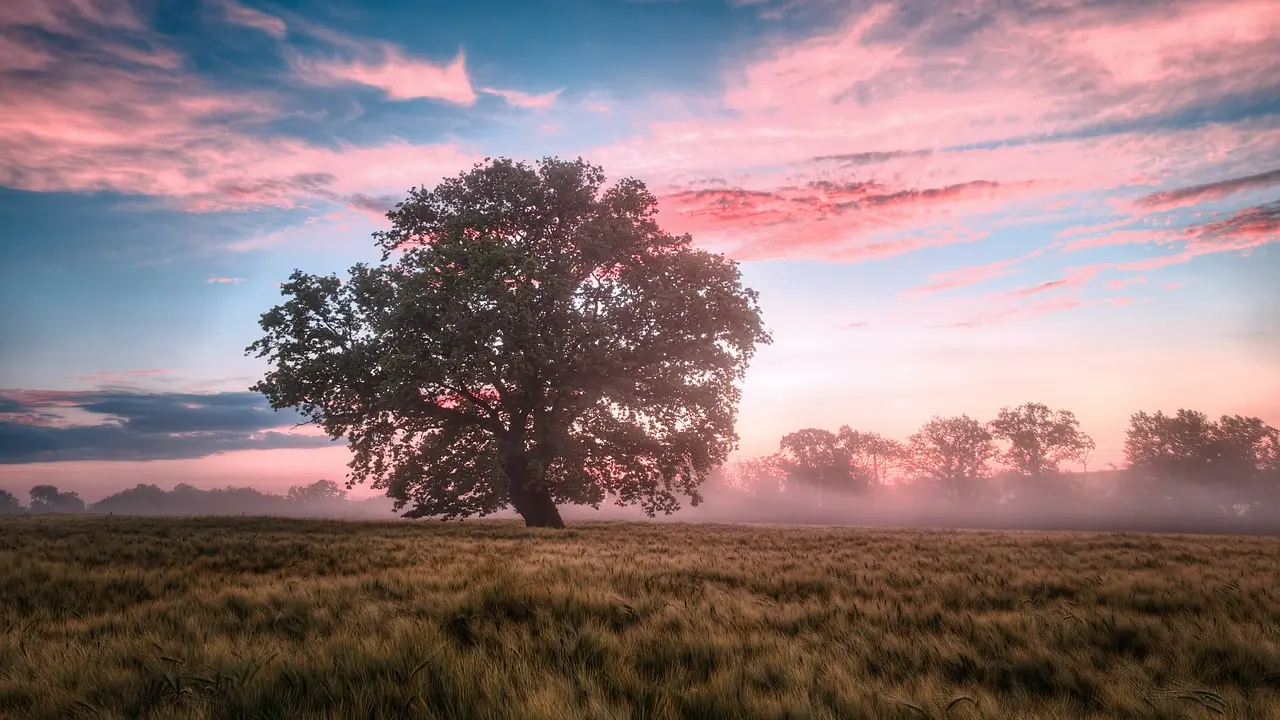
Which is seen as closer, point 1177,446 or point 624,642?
point 624,642

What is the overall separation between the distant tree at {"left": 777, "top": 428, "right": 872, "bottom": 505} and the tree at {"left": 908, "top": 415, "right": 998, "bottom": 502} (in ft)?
42.7

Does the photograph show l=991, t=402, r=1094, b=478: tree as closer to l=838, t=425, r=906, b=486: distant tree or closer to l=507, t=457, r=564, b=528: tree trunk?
l=838, t=425, r=906, b=486: distant tree

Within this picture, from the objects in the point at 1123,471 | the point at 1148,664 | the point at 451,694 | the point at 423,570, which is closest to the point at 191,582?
the point at 423,570

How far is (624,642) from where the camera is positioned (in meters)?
4.45

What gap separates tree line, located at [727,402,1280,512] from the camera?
360ft

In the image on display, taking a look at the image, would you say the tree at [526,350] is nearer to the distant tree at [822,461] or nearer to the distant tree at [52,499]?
the distant tree at [822,461]

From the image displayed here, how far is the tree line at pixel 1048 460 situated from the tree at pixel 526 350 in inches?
4191

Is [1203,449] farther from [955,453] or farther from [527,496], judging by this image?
[527,496]

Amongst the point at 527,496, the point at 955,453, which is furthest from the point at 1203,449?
the point at 527,496

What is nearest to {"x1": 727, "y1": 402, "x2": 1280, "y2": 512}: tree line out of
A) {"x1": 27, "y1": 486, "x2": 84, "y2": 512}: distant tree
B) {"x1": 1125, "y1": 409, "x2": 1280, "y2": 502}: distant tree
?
{"x1": 1125, "y1": 409, "x2": 1280, "y2": 502}: distant tree

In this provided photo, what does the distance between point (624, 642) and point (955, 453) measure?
421 feet

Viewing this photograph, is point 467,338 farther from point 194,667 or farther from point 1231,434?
point 1231,434

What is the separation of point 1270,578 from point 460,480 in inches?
923

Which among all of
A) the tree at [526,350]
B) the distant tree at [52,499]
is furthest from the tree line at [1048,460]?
the distant tree at [52,499]
